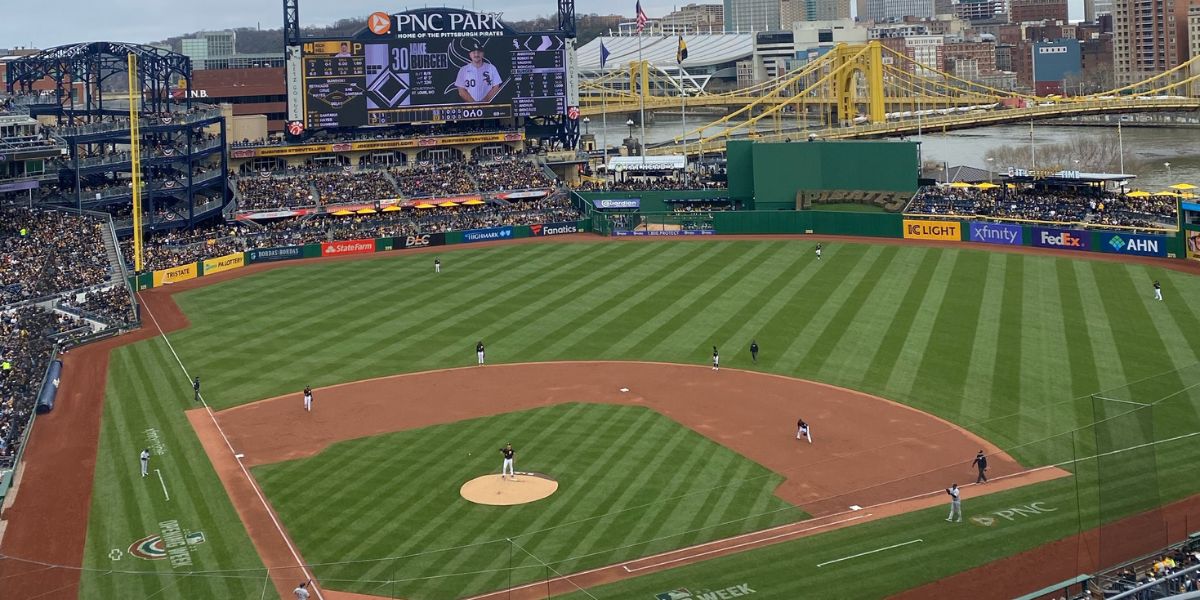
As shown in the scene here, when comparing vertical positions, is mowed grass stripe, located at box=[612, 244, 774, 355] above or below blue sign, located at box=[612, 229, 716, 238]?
below

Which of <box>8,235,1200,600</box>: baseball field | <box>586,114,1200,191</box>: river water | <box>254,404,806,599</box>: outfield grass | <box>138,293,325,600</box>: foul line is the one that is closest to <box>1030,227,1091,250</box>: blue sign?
<box>8,235,1200,600</box>: baseball field

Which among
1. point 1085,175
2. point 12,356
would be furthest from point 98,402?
point 1085,175

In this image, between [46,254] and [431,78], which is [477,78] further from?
[46,254]

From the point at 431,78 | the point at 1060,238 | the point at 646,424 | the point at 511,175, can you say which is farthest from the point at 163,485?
the point at 431,78

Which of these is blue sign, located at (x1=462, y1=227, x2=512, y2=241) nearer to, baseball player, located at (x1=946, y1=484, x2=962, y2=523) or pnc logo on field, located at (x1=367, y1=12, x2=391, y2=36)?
pnc logo on field, located at (x1=367, y1=12, x2=391, y2=36)

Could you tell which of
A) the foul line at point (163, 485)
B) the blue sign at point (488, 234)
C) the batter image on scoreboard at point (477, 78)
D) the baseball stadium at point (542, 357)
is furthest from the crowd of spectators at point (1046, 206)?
the foul line at point (163, 485)

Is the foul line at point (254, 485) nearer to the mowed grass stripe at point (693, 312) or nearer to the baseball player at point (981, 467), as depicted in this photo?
the baseball player at point (981, 467)
